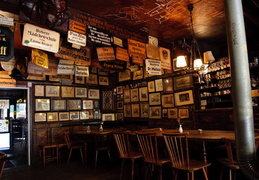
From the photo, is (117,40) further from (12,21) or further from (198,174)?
(198,174)

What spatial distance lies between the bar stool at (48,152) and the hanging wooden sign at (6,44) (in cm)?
371

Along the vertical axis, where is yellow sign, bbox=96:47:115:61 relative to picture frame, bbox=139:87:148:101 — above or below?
above

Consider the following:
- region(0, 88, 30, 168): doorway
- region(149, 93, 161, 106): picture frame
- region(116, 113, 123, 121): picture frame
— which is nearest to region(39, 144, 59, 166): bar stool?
region(0, 88, 30, 168): doorway

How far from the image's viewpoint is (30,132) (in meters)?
6.27

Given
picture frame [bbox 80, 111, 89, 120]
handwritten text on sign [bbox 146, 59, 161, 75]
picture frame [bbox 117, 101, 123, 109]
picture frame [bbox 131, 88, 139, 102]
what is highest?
handwritten text on sign [bbox 146, 59, 161, 75]

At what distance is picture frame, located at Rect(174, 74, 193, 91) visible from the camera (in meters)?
5.84

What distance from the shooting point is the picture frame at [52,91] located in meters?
6.75

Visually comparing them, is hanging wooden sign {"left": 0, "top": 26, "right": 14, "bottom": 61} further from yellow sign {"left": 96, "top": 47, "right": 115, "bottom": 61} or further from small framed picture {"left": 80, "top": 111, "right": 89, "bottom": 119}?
small framed picture {"left": 80, "top": 111, "right": 89, "bottom": 119}

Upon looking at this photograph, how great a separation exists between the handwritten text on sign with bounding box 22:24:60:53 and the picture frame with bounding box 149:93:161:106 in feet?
13.3

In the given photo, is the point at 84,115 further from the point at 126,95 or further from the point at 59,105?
the point at 126,95

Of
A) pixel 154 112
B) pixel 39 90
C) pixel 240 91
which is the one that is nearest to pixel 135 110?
pixel 154 112

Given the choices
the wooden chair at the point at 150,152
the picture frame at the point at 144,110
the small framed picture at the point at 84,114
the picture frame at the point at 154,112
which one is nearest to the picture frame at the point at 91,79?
the small framed picture at the point at 84,114

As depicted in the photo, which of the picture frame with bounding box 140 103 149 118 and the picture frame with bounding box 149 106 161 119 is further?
the picture frame with bounding box 140 103 149 118

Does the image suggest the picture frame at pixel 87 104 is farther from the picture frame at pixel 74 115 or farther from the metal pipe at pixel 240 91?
the metal pipe at pixel 240 91
